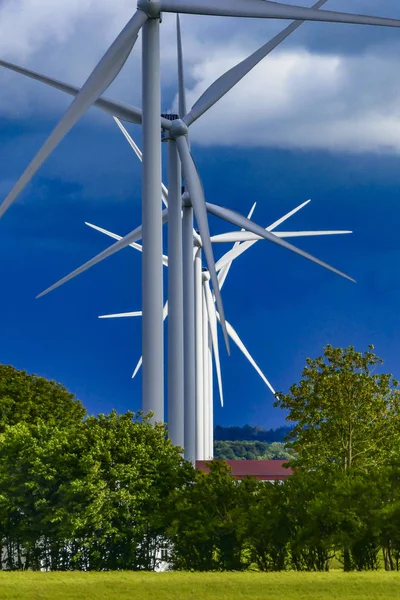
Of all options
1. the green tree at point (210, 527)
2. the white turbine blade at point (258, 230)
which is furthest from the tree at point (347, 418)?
the green tree at point (210, 527)

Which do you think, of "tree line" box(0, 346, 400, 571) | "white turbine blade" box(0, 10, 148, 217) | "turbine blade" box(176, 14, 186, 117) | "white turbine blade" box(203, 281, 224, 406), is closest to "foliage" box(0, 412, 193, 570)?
"tree line" box(0, 346, 400, 571)

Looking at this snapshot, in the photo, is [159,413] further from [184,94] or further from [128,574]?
[184,94]

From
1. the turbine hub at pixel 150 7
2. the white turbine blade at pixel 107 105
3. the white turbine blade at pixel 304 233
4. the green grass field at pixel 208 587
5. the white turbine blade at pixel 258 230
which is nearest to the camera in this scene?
the green grass field at pixel 208 587

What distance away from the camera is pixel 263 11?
31.3 meters

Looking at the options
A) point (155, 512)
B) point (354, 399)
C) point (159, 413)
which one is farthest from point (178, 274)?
point (155, 512)

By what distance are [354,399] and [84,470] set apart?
17206 millimetres

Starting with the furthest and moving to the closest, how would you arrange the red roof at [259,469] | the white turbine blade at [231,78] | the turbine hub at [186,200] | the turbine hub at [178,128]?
the red roof at [259,469], the turbine hub at [186,200], the turbine hub at [178,128], the white turbine blade at [231,78]

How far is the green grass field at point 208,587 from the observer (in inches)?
830

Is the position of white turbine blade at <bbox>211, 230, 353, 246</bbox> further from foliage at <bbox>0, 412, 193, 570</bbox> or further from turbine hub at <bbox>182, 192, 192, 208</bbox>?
foliage at <bbox>0, 412, 193, 570</bbox>

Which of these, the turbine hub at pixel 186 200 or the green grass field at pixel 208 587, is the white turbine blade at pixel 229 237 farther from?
the green grass field at pixel 208 587

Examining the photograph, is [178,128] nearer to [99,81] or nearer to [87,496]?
[99,81]

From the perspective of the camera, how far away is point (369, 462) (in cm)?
4053

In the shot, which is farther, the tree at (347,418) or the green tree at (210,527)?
the tree at (347,418)

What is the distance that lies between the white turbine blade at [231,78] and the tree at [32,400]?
47.9 ft
